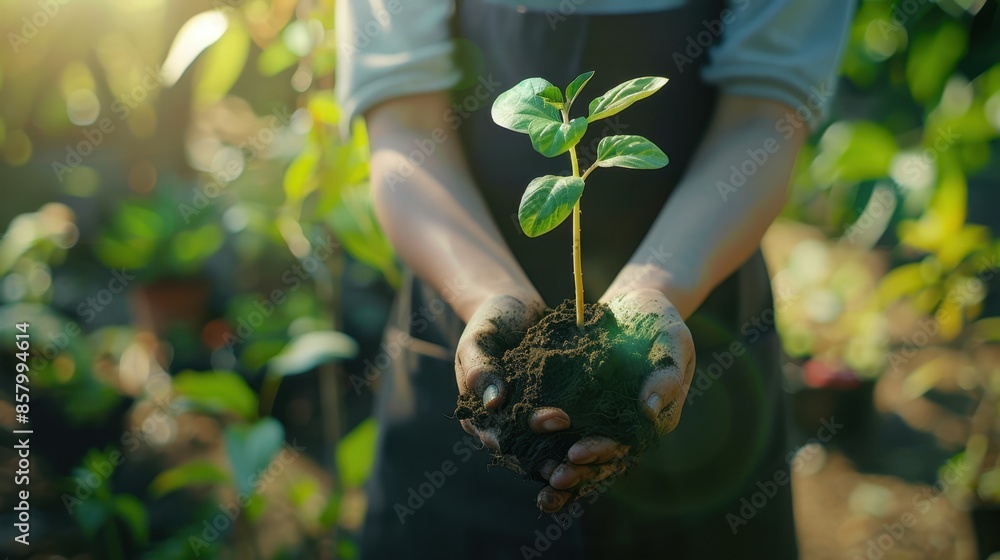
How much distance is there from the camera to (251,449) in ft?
3.46

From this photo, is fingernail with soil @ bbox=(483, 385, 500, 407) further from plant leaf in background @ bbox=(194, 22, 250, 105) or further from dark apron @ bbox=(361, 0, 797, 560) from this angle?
plant leaf in background @ bbox=(194, 22, 250, 105)

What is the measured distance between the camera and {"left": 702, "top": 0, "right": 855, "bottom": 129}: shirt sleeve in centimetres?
77

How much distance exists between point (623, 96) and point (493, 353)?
23 centimetres

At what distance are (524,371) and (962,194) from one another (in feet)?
3.39

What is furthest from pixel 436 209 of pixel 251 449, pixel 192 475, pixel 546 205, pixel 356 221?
pixel 192 475

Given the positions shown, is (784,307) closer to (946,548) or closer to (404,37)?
(946,548)

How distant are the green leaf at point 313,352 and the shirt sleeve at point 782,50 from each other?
618mm

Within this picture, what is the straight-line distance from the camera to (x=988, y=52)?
124 centimetres

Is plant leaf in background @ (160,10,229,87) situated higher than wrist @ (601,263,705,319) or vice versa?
plant leaf in background @ (160,10,229,87)

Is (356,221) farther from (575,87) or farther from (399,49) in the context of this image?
(575,87)

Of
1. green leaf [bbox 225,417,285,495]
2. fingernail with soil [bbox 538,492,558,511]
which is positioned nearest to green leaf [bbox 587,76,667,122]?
fingernail with soil [bbox 538,492,558,511]

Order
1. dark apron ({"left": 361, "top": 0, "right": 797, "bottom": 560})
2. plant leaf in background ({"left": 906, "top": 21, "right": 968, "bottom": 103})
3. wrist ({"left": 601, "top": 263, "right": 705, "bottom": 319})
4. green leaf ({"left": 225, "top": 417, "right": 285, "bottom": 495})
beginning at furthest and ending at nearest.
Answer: plant leaf in background ({"left": 906, "top": 21, "right": 968, "bottom": 103}), green leaf ({"left": 225, "top": 417, "right": 285, "bottom": 495}), dark apron ({"left": 361, "top": 0, "right": 797, "bottom": 560}), wrist ({"left": 601, "top": 263, "right": 705, "bottom": 319})

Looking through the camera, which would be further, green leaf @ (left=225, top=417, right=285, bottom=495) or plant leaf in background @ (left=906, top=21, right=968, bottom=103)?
plant leaf in background @ (left=906, top=21, right=968, bottom=103)

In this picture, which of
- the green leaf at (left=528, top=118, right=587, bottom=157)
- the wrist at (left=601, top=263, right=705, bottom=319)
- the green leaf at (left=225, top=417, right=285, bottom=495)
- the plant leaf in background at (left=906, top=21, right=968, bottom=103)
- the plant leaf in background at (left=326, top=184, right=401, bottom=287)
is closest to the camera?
the green leaf at (left=528, top=118, right=587, bottom=157)
